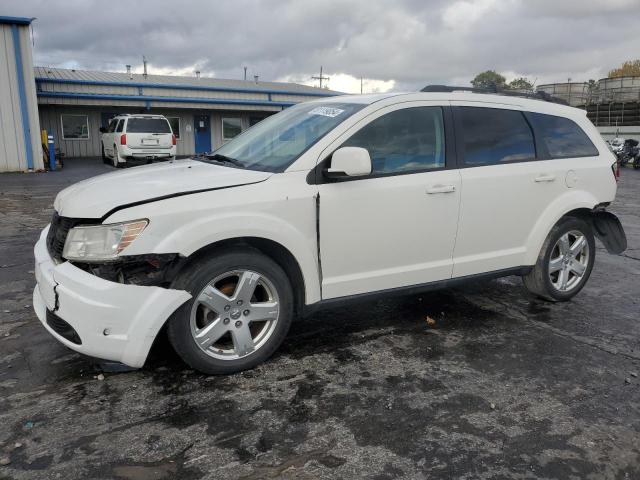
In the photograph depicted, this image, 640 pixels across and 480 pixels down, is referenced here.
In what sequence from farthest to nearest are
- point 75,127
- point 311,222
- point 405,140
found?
1. point 75,127
2. point 405,140
3. point 311,222

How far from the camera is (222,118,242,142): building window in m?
30.9

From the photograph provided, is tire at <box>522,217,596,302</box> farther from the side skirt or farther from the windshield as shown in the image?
the windshield

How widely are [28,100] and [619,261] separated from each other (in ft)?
62.5

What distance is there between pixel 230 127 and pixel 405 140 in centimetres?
2843

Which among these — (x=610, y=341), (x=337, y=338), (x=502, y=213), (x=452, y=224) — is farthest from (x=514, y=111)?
(x=337, y=338)

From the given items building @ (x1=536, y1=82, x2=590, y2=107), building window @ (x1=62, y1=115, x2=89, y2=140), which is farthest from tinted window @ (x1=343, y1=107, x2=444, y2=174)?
building @ (x1=536, y1=82, x2=590, y2=107)

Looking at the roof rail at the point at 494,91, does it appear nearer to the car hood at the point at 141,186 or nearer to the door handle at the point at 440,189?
the door handle at the point at 440,189

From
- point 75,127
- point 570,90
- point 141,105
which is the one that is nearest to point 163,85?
point 141,105

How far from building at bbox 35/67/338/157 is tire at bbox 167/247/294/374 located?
79.2ft

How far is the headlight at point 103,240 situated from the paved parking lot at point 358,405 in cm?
86

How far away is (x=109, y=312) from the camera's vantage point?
295cm

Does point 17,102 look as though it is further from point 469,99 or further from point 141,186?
point 469,99

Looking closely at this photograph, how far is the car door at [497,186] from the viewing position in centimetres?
413

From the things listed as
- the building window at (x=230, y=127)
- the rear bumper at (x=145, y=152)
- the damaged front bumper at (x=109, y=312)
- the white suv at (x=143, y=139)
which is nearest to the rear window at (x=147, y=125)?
the white suv at (x=143, y=139)
